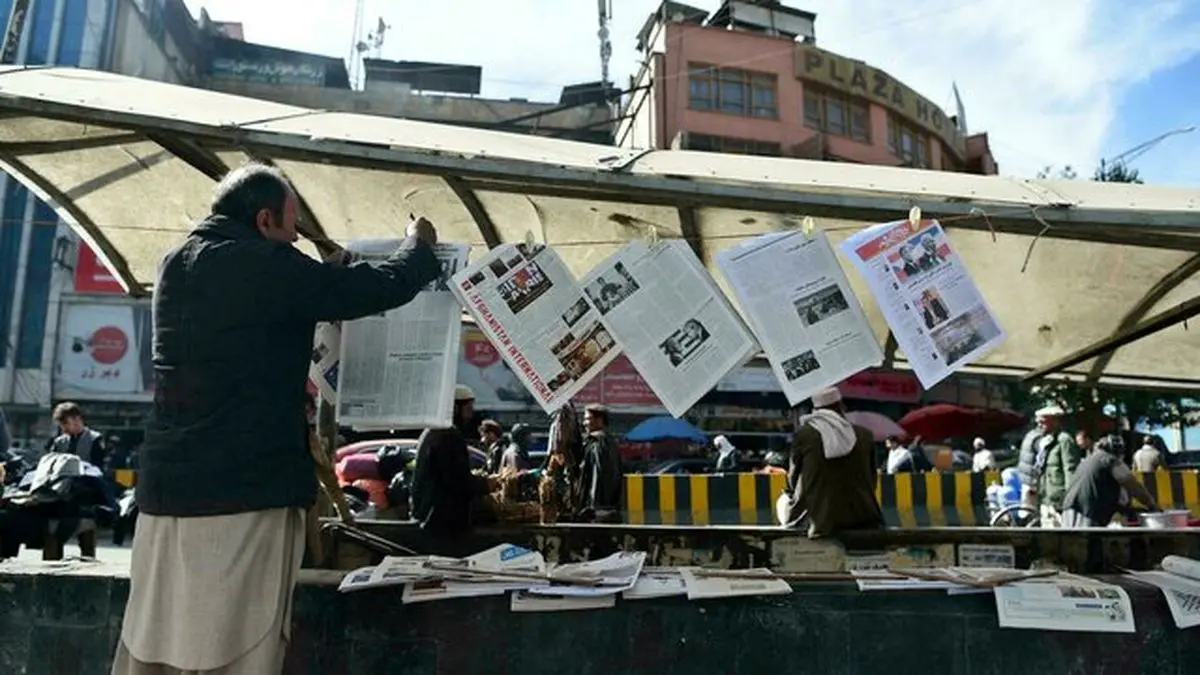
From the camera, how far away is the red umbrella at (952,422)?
22.2 metres

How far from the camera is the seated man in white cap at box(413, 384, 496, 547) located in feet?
15.4

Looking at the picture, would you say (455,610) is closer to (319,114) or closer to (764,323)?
(764,323)

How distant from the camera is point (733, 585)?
9.87 ft

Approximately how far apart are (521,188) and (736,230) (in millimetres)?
927

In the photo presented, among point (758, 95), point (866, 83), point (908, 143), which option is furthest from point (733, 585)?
point (908, 143)

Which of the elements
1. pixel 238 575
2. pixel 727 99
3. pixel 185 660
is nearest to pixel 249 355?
pixel 238 575

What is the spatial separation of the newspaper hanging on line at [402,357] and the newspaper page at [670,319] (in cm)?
51

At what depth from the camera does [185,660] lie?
2.12m

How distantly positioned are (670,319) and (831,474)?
88.0 inches

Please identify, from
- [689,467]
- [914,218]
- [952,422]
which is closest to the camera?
[914,218]

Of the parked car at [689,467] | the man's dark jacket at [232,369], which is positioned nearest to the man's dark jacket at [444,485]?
the man's dark jacket at [232,369]

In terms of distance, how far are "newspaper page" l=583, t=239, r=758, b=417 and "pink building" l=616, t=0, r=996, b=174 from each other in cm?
2435

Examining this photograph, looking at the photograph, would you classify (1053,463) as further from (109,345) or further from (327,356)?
(109,345)

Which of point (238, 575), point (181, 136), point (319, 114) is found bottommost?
point (238, 575)
